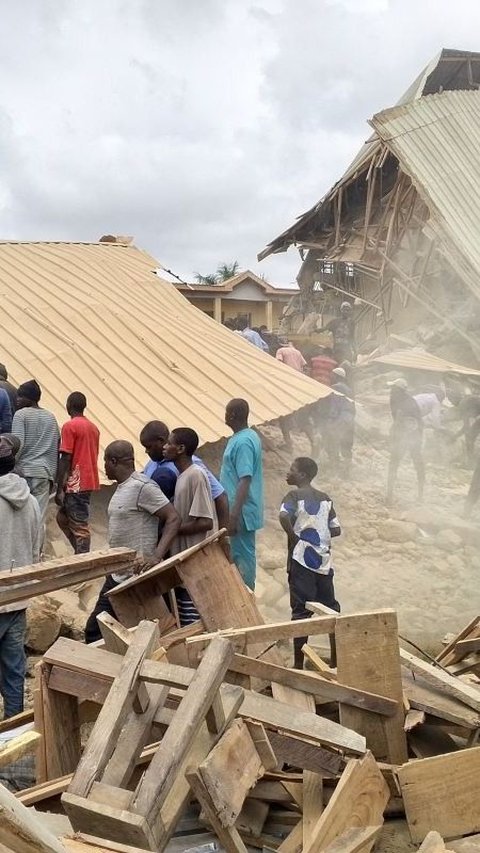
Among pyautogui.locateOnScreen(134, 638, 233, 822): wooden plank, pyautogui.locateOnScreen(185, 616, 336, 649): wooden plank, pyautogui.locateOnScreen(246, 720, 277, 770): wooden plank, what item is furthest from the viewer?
pyautogui.locateOnScreen(185, 616, 336, 649): wooden plank

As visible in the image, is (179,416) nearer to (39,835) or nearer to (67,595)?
(67,595)

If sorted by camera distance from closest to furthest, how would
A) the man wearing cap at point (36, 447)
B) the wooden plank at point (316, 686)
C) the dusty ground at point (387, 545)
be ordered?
the wooden plank at point (316, 686), the man wearing cap at point (36, 447), the dusty ground at point (387, 545)

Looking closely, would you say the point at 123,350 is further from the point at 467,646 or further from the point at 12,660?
the point at 467,646

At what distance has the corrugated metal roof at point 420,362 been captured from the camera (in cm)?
1505

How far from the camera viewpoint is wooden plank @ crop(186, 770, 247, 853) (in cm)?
264

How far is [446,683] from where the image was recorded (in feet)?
12.5

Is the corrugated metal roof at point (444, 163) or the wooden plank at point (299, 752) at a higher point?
the corrugated metal roof at point (444, 163)

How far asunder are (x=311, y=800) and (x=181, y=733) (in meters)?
0.82

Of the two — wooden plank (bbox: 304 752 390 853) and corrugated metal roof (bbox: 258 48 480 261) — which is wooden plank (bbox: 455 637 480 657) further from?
corrugated metal roof (bbox: 258 48 480 261)

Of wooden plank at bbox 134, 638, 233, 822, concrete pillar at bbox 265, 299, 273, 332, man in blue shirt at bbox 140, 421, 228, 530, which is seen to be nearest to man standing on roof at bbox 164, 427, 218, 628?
man in blue shirt at bbox 140, 421, 228, 530

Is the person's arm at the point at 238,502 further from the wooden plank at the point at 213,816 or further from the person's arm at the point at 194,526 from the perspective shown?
the wooden plank at the point at 213,816

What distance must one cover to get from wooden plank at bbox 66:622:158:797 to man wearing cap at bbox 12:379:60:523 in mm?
3400

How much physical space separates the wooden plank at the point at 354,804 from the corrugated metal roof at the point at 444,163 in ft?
44.6

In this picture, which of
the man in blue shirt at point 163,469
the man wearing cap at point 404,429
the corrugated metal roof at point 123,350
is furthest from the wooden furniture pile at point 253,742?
the man wearing cap at point 404,429
